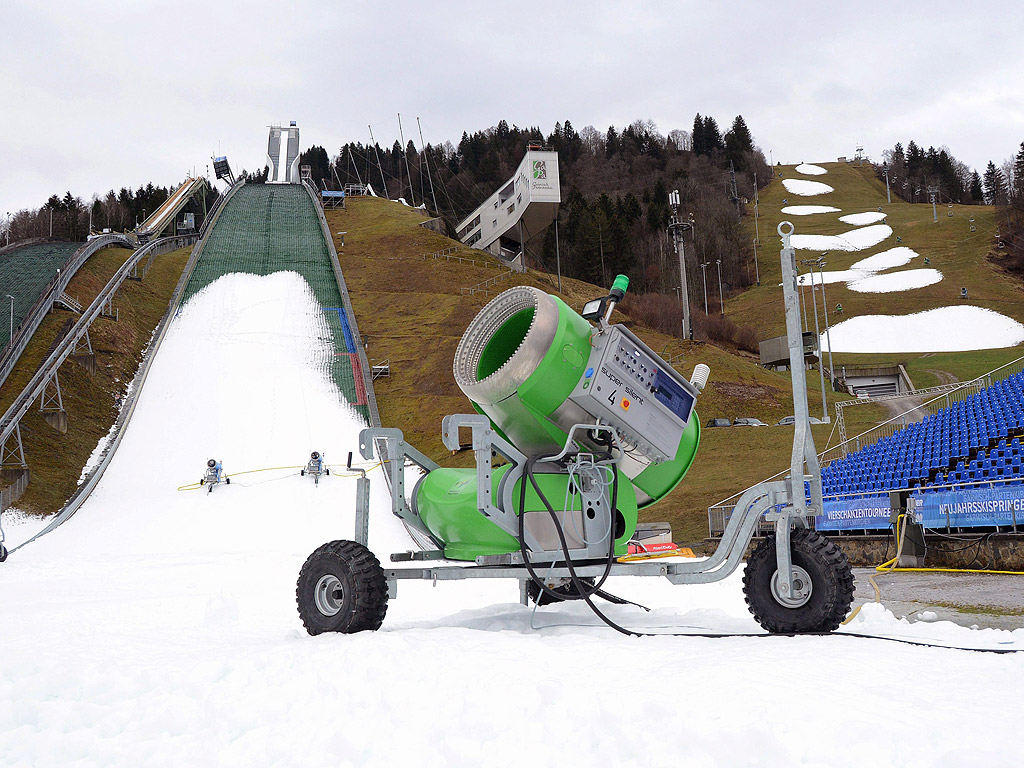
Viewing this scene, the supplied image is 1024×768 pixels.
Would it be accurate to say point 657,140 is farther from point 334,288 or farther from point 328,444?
point 328,444

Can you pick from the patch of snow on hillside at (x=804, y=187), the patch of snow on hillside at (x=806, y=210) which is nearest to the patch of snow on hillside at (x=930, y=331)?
the patch of snow on hillside at (x=806, y=210)

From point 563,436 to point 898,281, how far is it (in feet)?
255

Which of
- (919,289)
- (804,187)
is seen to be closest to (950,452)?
(919,289)

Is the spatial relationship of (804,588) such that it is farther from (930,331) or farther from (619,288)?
(930,331)

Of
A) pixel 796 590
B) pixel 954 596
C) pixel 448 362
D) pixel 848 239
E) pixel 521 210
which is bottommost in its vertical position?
pixel 954 596

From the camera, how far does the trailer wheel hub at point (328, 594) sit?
5.43 meters

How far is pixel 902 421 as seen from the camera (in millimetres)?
22828

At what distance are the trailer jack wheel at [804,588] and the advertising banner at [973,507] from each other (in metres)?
9.28

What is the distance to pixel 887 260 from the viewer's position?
Result: 82.1 metres

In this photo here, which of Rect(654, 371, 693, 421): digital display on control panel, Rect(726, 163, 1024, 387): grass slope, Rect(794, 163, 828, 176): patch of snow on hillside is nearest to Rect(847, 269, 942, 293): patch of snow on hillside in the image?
Rect(726, 163, 1024, 387): grass slope

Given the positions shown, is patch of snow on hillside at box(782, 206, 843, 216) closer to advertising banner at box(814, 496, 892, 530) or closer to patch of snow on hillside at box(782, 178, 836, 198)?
patch of snow on hillside at box(782, 178, 836, 198)

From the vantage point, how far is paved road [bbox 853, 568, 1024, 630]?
6316 mm

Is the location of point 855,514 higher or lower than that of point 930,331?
lower

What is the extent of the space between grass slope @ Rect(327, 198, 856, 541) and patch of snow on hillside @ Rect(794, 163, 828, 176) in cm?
9952
